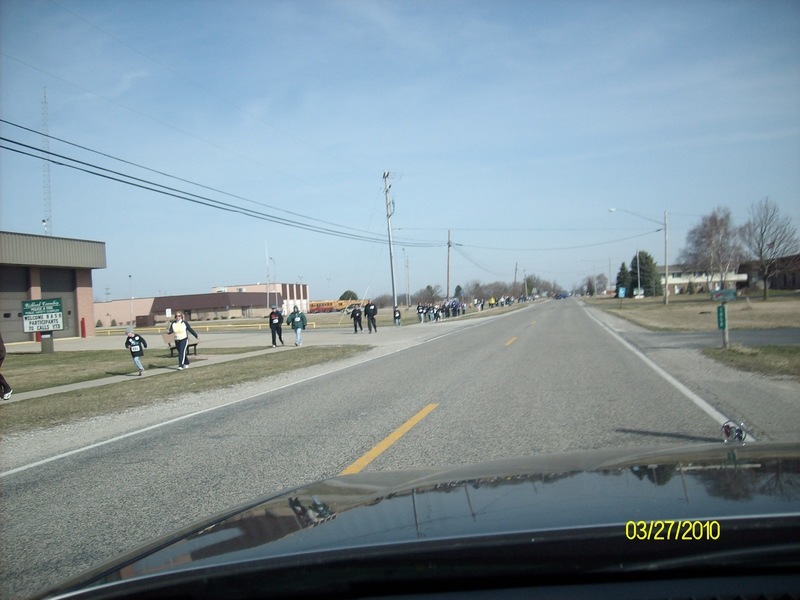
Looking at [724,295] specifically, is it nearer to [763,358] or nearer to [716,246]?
[763,358]

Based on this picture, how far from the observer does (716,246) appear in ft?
240

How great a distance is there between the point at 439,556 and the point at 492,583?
200 millimetres

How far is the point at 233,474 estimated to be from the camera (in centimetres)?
646

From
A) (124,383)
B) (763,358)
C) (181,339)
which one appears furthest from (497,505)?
(181,339)

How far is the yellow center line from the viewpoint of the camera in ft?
20.9

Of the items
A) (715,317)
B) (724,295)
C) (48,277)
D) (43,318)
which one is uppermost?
(48,277)

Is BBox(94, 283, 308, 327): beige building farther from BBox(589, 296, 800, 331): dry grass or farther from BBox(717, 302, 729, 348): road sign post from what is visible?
BBox(717, 302, 729, 348): road sign post

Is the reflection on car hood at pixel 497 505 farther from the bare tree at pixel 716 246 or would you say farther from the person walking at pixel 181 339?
the bare tree at pixel 716 246

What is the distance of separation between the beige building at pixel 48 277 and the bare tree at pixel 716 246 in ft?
209

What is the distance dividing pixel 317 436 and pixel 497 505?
5.58 m

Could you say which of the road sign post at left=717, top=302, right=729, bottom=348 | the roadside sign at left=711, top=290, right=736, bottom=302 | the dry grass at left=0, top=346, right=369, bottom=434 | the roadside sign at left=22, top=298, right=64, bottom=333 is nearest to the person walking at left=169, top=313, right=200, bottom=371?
A: the dry grass at left=0, top=346, right=369, bottom=434

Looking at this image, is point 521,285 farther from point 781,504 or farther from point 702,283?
point 781,504

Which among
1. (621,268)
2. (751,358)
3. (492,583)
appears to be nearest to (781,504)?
(492,583)

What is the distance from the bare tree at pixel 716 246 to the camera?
7238 cm
